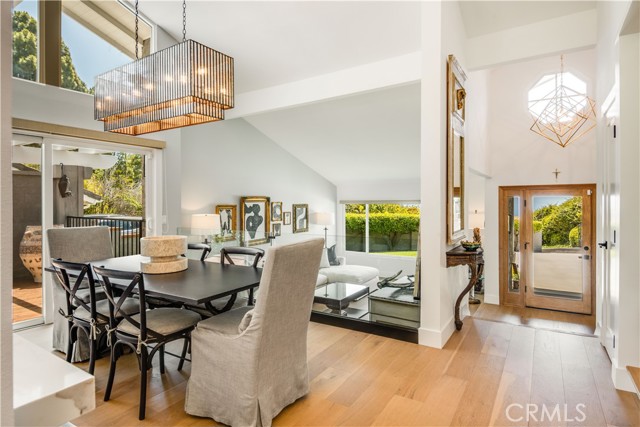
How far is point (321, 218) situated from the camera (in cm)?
782

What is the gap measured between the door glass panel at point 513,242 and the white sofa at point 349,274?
3715 millimetres

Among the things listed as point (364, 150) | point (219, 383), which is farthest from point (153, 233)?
point (364, 150)

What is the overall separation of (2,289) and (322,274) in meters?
3.54

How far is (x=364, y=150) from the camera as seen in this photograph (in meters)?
6.68

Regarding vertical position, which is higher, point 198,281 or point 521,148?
point 521,148

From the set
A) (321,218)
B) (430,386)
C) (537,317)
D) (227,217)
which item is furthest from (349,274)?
(321,218)

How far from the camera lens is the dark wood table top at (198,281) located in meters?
2.09

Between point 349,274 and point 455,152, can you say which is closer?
point 455,152

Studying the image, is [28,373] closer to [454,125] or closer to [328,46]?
[454,125]

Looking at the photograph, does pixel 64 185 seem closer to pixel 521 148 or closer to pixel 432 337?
pixel 432 337

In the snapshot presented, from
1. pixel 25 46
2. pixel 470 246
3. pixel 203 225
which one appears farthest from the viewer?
pixel 203 225

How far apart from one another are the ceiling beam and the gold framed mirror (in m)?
0.61

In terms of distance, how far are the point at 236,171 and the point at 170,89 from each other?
351cm

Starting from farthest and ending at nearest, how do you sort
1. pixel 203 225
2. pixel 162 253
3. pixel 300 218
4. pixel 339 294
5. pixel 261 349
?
pixel 300 218 → pixel 203 225 → pixel 339 294 → pixel 162 253 → pixel 261 349
